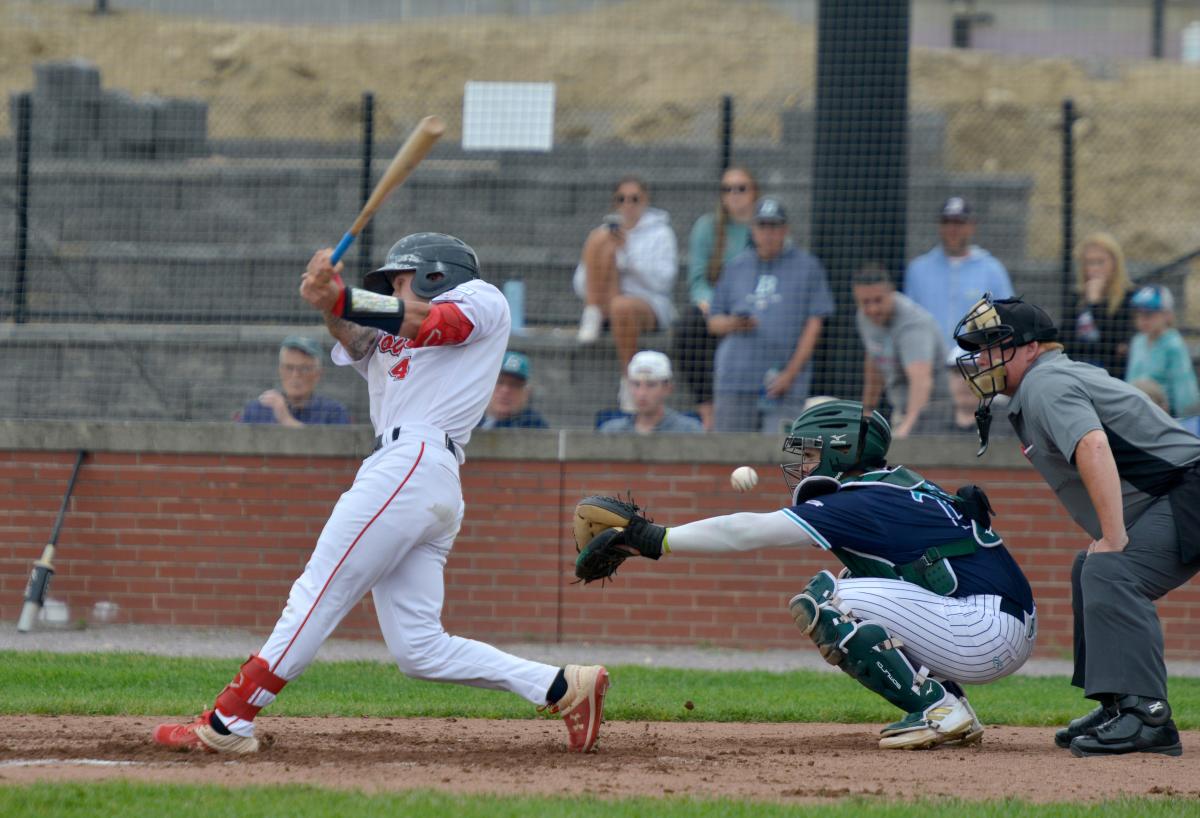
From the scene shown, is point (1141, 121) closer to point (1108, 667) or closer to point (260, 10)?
point (260, 10)

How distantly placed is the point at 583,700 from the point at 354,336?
1.50 m

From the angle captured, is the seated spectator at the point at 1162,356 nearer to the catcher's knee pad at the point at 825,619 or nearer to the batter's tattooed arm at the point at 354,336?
the catcher's knee pad at the point at 825,619

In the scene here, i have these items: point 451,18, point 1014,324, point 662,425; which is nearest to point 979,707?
point 1014,324

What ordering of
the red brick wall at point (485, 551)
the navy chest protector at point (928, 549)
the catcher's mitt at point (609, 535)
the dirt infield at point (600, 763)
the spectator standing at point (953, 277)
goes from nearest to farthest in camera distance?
the dirt infield at point (600, 763) → the catcher's mitt at point (609, 535) → the navy chest protector at point (928, 549) → the red brick wall at point (485, 551) → the spectator standing at point (953, 277)

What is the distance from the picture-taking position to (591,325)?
10.5m

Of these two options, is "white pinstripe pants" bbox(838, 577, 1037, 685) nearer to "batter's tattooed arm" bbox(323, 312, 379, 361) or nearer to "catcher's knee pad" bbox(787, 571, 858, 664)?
"catcher's knee pad" bbox(787, 571, 858, 664)

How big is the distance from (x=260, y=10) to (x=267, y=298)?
5.75 m

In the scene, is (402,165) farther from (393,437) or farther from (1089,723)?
(1089,723)

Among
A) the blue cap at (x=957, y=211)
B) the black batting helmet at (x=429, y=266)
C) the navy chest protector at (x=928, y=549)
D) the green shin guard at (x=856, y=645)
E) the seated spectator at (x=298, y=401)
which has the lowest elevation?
the green shin guard at (x=856, y=645)

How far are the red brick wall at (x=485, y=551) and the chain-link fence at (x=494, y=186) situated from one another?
689 mm

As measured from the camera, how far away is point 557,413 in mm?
10539

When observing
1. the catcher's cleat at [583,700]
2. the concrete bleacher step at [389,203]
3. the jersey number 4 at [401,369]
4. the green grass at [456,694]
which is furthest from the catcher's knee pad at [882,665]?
the concrete bleacher step at [389,203]

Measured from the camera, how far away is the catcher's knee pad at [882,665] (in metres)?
5.69

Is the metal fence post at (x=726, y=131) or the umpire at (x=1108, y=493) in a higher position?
the metal fence post at (x=726, y=131)
